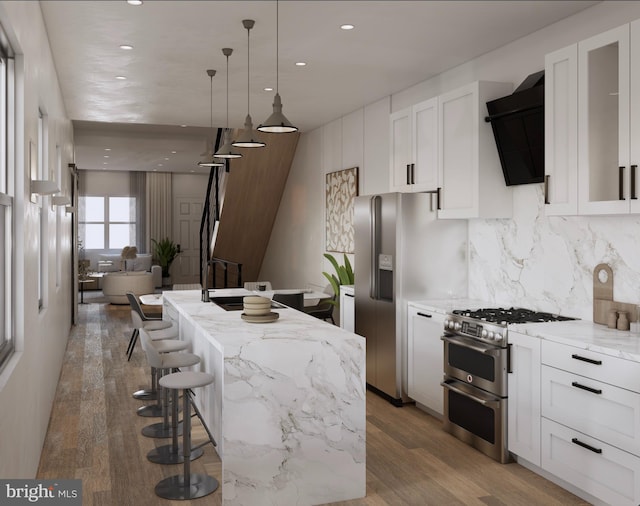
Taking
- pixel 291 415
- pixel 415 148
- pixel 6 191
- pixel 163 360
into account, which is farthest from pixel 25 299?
pixel 415 148

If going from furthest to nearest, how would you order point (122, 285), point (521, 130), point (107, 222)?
1. point (107, 222)
2. point (122, 285)
3. point (521, 130)

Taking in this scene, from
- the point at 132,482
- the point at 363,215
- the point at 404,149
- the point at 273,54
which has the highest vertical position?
the point at 273,54

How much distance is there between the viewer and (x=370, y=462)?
397 centimetres

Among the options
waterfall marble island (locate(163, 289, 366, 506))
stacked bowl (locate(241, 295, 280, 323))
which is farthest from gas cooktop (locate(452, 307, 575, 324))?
stacked bowl (locate(241, 295, 280, 323))

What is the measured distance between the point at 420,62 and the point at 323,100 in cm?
181

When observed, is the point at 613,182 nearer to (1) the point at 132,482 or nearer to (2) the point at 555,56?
(2) the point at 555,56

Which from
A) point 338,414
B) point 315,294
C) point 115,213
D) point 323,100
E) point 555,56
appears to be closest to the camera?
point 338,414

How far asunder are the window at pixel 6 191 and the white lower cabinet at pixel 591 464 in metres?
2.97

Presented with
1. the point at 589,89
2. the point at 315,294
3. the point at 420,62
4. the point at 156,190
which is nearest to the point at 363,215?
the point at 420,62

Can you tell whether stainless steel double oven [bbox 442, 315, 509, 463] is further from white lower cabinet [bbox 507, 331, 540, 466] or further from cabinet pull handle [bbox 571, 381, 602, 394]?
cabinet pull handle [bbox 571, 381, 602, 394]

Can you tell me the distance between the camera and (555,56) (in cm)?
380

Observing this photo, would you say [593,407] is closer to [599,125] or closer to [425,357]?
[599,125]

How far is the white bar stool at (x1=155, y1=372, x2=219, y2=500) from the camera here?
3484 millimetres

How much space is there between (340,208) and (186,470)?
15.8 feet
